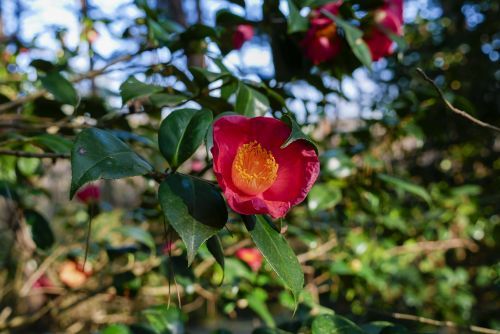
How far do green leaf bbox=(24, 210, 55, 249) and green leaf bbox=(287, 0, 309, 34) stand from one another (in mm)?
670

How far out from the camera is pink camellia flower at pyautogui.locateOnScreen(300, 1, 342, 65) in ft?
2.96

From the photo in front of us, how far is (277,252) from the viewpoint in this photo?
537 mm

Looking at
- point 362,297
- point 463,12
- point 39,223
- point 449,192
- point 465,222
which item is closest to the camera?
point 39,223

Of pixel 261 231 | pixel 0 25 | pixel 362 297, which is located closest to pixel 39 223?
pixel 261 231

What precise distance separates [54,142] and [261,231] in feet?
1.36

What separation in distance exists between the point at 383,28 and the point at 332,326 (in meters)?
0.56

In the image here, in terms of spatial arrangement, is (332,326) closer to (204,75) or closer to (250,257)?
(204,75)

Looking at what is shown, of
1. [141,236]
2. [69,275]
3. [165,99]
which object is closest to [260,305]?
[141,236]

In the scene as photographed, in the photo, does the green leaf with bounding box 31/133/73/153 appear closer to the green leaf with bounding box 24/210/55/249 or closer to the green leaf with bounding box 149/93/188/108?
the green leaf with bounding box 149/93/188/108

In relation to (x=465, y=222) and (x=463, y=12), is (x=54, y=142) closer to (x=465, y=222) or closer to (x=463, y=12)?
(x=465, y=222)

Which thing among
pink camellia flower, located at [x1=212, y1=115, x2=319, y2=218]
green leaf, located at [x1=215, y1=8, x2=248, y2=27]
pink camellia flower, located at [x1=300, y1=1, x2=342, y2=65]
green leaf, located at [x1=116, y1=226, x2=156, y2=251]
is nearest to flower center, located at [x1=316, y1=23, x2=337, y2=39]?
pink camellia flower, located at [x1=300, y1=1, x2=342, y2=65]

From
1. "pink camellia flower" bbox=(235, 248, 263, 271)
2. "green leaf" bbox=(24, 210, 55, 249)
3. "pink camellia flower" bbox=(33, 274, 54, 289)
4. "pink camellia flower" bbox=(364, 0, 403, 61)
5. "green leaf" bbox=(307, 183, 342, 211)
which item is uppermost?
"pink camellia flower" bbox=(364, 0, 403, 61)

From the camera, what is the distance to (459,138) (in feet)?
7.36

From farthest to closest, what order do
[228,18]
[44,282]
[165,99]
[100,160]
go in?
[44,282], [228,18], [165,99], [100,160]
